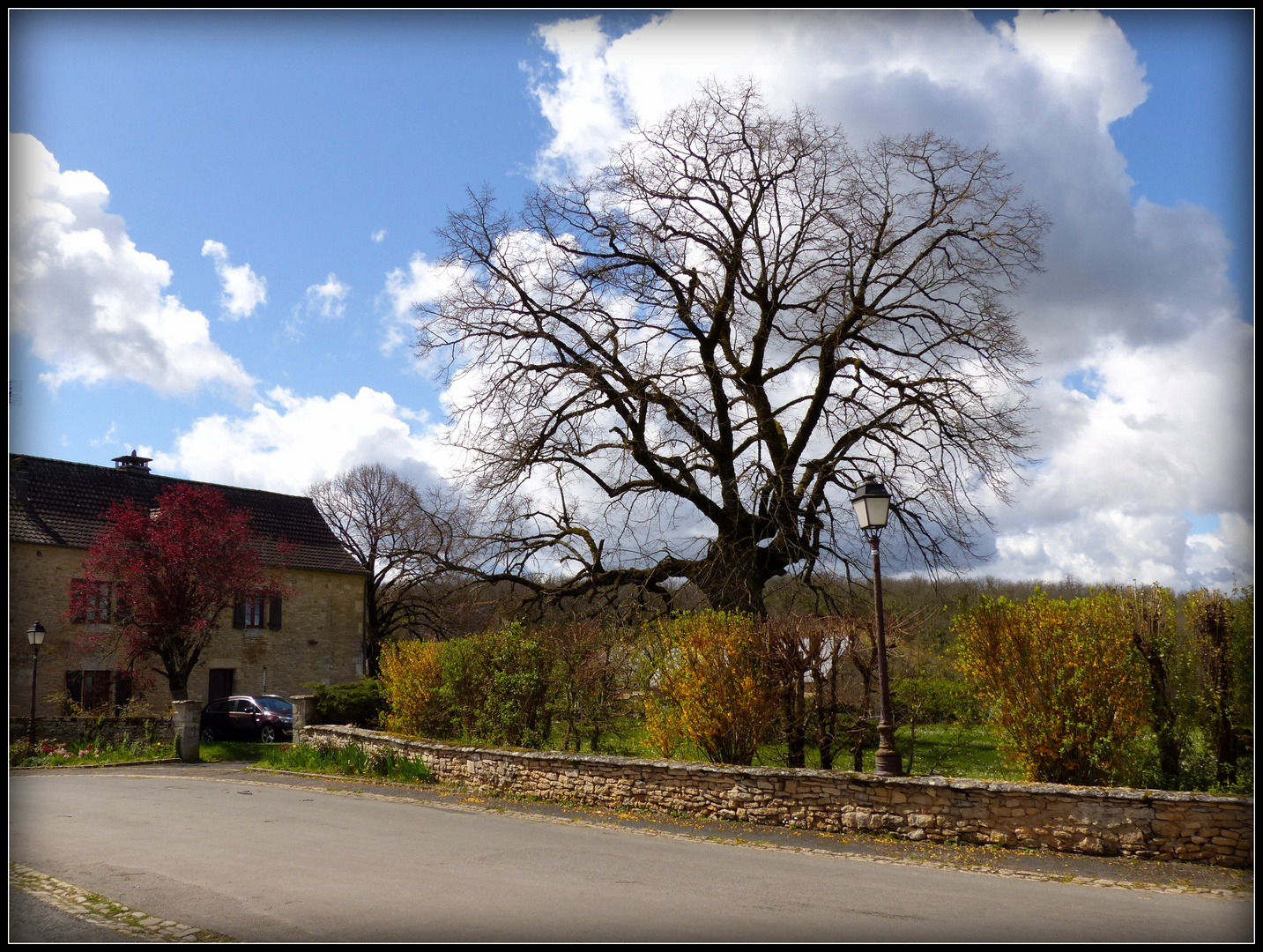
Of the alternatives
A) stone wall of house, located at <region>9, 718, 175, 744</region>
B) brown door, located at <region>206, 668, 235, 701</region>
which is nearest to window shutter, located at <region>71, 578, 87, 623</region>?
stone wall of house, located at <region>9, 718, 175, 744</region>

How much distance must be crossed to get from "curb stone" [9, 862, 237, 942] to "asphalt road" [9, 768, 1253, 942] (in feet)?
0.48

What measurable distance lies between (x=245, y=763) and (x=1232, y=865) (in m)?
20.0

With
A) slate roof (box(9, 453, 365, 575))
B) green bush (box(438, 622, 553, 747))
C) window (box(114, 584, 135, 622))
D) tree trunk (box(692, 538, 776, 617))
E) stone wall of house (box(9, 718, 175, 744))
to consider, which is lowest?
stone wall of house (box(9, 718, 175, 744))

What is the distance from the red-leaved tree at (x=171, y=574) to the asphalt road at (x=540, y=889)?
1345 cm

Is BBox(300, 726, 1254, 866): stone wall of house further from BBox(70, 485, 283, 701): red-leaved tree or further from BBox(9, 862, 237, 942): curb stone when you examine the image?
BBox(70, 485, 283, 701): red-leaved tree

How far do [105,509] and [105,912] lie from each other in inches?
1117

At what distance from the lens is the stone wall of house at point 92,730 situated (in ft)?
74.8

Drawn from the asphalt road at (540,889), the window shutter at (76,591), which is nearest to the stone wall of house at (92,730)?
the window shutter at (76,591)

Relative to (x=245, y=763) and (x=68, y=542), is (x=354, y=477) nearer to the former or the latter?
(x=68, y=542)

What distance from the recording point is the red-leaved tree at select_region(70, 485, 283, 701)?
2464 cm

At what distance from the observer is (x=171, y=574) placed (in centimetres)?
2469

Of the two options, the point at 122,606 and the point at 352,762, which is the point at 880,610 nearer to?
the point at 352,762

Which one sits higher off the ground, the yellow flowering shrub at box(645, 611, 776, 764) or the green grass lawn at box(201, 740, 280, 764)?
the yellow flowering shrub at box(645, 611, 776, 764)

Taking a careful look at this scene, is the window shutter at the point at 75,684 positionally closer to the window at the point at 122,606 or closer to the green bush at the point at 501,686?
the window at the point at 122,606
